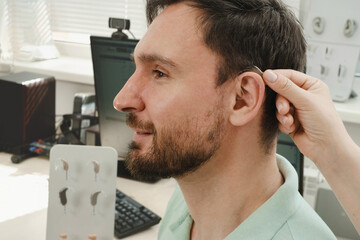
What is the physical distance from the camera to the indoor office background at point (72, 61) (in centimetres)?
148

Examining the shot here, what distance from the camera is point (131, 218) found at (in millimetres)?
1393

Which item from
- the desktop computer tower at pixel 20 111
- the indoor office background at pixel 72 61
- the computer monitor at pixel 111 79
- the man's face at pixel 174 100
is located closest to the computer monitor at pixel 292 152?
the indoor office background at pixel 72 61

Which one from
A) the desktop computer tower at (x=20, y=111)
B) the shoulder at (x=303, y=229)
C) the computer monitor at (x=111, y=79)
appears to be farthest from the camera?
the desktop computer tower at (x=20, y=111)

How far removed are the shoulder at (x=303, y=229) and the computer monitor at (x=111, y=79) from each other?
3.14 ft

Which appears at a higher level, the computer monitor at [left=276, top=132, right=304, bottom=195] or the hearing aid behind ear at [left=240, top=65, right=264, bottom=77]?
the hearing aid behind ear at [left=240, top=65, right=264, bottom=77]

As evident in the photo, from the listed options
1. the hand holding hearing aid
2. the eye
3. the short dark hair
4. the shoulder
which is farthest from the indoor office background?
the shoulder

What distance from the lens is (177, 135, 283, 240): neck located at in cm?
95

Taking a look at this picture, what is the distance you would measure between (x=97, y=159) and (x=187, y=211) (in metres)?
0.30

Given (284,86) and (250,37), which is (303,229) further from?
(250,37)

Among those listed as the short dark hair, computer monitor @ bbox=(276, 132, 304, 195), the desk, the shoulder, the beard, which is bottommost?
the desk

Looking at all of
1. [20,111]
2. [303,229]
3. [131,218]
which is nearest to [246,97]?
[303,229]

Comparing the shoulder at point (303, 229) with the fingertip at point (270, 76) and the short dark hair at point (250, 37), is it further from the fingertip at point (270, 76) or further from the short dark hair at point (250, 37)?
the fingertip at point (270, 76)

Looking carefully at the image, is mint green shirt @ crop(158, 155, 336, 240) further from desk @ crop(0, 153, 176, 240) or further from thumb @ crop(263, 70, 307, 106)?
desk @ crop(0, 153, 176, 240)

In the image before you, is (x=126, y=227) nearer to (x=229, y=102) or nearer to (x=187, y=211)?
(x=187, y=211)
